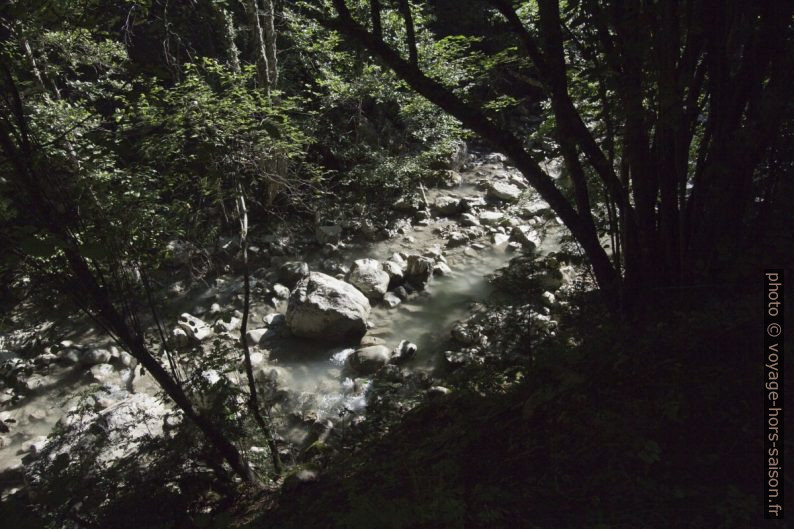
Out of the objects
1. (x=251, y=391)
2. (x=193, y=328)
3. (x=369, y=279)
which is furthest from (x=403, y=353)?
(x=193, y=328)

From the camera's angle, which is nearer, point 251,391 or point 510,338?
point 251,391

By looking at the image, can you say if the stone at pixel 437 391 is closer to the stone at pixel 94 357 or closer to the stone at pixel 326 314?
the stone at pixel 326 314

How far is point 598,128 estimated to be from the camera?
340 centimetres

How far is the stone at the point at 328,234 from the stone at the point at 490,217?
3685mm

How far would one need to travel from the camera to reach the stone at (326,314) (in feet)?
23.5

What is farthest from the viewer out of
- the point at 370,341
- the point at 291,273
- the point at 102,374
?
the point at 291,273

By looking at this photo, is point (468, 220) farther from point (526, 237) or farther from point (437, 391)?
point (437, 391)

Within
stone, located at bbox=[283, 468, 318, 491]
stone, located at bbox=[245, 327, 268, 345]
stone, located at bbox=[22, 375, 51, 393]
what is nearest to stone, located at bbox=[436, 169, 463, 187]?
stone, located at bbox=[245, 327, 268, 345]

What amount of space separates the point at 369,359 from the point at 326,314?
1.17 meters

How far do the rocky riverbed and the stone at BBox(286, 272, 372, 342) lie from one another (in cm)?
2

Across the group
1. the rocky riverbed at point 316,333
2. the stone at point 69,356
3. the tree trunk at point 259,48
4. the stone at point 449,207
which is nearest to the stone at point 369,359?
the rocky riverbed at point 316,333

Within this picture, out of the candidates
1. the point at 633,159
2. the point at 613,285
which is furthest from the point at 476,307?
the point at 633,159

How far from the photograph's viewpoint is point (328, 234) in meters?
10.4

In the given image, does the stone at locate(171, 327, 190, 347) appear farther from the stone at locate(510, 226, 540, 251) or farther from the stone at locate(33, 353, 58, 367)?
the stone at locate(510, 226, 540, 251)
